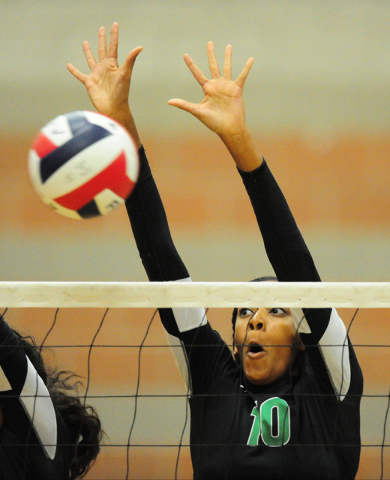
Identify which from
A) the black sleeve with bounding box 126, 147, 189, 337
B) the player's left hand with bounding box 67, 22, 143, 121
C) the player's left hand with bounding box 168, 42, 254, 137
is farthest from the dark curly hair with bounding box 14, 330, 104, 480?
the player's left hand with bounding box 168, 42, 254, 137

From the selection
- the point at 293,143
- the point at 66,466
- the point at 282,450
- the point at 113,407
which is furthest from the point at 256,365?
the point at 293,143

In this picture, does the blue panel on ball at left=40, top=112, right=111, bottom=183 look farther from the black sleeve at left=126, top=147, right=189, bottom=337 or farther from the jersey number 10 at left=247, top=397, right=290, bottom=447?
the jersey number 10 at left=247, top=397, right=290, bottom=447

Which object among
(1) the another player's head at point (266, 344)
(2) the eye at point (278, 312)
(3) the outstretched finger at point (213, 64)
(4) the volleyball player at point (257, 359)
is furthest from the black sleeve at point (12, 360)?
(3) the outstretched finger at point (213, 64)

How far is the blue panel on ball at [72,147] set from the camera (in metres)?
1.80

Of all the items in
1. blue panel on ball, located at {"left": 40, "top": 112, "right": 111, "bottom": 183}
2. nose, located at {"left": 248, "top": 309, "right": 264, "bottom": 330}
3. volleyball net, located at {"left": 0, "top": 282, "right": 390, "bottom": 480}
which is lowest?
volleyball net, located at {"left": 0, "top": 282, "right": 390, "bottom": 480}

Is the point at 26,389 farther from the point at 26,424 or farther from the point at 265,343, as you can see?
the point at 265,343

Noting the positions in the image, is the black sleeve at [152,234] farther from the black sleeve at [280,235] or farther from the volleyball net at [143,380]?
the volleyball net at [143,380]

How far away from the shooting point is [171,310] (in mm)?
2229

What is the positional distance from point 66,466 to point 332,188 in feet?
9.50

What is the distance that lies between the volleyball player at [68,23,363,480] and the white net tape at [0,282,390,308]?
0.07 metres

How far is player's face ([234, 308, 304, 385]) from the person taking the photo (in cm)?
226

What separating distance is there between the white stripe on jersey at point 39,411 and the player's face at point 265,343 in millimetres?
709

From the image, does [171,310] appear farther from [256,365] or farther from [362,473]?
[362,473]

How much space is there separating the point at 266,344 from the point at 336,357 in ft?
0.99
